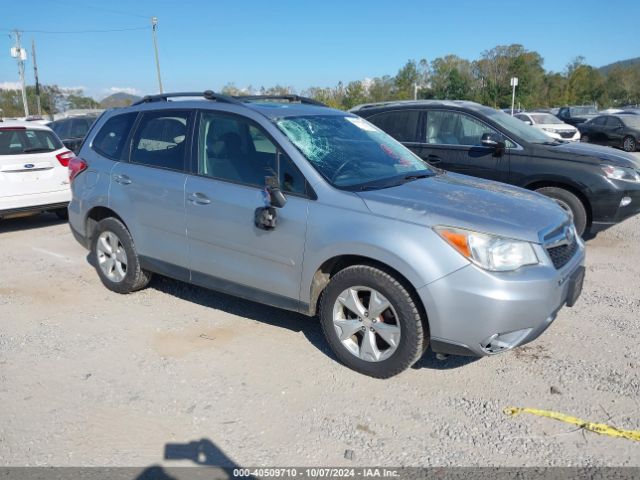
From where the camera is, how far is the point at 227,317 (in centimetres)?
471

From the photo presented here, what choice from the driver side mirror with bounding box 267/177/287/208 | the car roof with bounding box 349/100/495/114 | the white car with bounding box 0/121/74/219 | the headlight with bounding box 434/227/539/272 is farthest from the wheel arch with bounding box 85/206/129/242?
the car roof with bounding box 349/100/495/114

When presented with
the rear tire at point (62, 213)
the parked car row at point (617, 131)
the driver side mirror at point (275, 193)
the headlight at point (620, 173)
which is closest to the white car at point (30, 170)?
the rear tire at point (62, 213)

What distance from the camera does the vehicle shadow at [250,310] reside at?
14.4ft

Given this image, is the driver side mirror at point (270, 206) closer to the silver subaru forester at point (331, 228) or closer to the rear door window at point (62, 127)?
the silver subaru forester at point (331, 228)

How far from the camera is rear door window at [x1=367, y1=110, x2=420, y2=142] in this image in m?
7.56

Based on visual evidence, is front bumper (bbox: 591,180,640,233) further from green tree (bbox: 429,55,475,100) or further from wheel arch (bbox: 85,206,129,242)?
green tree (bbox: 429,55,475,100)

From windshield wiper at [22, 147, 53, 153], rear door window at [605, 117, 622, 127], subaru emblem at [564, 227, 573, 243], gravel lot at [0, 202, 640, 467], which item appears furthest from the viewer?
rear door window at [605, 117, 622, 127]

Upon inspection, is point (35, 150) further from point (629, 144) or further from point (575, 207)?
point (629, 144)

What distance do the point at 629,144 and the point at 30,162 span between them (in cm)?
2084

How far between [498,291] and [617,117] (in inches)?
846

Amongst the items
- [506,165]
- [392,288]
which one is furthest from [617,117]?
[392,288]

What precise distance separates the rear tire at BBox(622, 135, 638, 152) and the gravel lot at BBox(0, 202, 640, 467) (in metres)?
18.7

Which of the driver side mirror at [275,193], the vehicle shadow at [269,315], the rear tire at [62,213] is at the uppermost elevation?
the driver side mirror at [275,193]

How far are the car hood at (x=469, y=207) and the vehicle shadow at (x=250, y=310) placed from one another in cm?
122
